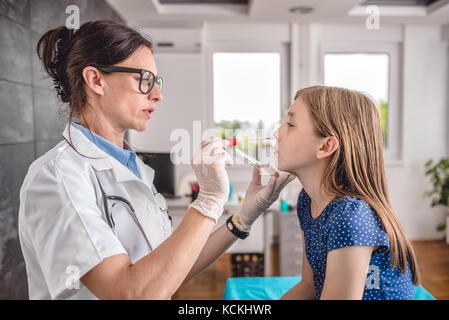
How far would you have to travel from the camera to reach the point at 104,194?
0.68 m

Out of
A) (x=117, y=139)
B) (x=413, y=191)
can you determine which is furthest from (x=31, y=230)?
(x=413, y=191)

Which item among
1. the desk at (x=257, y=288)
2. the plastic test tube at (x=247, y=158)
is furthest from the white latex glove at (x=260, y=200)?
the desk at (x=257, y=288)

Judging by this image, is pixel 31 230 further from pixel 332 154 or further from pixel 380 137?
pixel 380 137

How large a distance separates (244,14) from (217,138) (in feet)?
9.32

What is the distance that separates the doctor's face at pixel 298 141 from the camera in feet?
2.78

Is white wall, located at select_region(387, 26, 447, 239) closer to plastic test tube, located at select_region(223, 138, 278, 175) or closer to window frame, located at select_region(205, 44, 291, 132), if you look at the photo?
window frame, located at select_region(205, 44, 291, 132)

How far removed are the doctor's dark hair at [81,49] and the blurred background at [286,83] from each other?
1.39m

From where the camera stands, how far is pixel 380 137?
840mm

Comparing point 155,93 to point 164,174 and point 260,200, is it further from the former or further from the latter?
point 164,174

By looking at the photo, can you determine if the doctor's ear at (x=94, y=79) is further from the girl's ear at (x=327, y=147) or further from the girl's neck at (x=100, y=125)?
the girl's ear at (x=327, y=147)

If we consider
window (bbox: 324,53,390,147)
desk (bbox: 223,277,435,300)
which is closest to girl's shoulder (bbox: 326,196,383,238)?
desk (bbox: 223,277,435,300)

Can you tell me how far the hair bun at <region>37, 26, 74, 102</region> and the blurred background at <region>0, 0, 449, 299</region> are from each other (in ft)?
4.54

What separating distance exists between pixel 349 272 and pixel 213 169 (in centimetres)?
34

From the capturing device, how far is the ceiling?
2.91 meters
